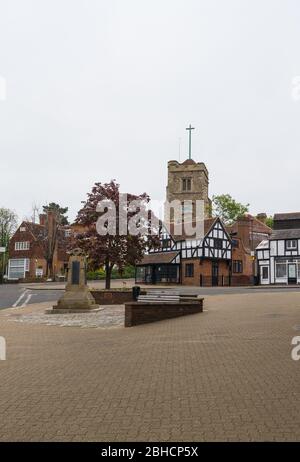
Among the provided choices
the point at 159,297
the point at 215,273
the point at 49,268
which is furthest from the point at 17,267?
the point at 159,297

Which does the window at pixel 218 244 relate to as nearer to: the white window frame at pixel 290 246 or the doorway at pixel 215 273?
the doorway at pixel 215 273

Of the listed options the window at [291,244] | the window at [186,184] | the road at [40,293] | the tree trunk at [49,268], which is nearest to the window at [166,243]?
the window at [291,244]

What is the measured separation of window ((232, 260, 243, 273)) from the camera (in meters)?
54.0

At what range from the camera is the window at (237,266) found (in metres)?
54.0

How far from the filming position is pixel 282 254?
5144 cm

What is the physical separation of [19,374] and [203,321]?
7599mm

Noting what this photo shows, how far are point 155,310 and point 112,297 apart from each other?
9335 millimetres

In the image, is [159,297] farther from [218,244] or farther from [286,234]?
[286,234]

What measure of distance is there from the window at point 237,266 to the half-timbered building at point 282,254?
2238mm

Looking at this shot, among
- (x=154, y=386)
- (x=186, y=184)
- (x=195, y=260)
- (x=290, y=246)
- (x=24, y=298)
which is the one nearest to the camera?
(x=154, y=386)
